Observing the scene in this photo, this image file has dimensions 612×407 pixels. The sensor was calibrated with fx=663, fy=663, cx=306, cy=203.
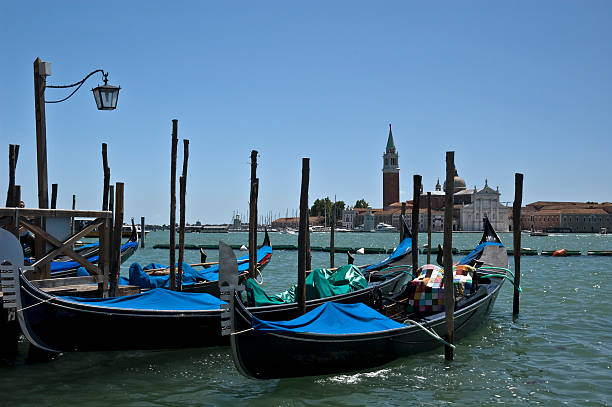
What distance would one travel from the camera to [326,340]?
614 centimetres

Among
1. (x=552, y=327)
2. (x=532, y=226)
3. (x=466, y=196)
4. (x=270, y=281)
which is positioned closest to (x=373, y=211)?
(x=466, y=196)

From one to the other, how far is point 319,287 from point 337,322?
2332 millimetres

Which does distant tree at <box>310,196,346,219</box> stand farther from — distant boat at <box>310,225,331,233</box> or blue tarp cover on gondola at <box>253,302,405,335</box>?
blue tarp cover on gondola at <box>253,302,405,335</box>

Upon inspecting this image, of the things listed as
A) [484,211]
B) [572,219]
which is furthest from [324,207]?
[572,219]

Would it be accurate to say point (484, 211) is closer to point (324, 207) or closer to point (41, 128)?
point (324, 207)

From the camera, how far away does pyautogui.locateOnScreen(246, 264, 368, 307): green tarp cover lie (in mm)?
8086

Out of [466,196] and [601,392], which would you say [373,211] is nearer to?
[466,196]

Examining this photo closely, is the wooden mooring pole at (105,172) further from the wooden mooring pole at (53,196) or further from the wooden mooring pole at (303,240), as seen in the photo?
the wooden mooring pole at (303,240)

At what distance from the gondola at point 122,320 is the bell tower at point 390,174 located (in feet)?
303

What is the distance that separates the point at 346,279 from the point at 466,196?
90.1 meters

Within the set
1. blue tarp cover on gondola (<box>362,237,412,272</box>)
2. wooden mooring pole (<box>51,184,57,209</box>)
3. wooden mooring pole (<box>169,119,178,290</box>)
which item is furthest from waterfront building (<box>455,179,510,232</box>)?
wooden mooring pole (<box>169,119,178,290</box>)

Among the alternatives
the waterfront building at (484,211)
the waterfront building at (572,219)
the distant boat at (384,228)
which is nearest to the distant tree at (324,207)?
the distant boat at (384,228)

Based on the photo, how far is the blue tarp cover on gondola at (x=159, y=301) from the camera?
6859 mm

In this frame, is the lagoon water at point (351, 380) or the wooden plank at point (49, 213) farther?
the wooden plank at point (49, 213)
